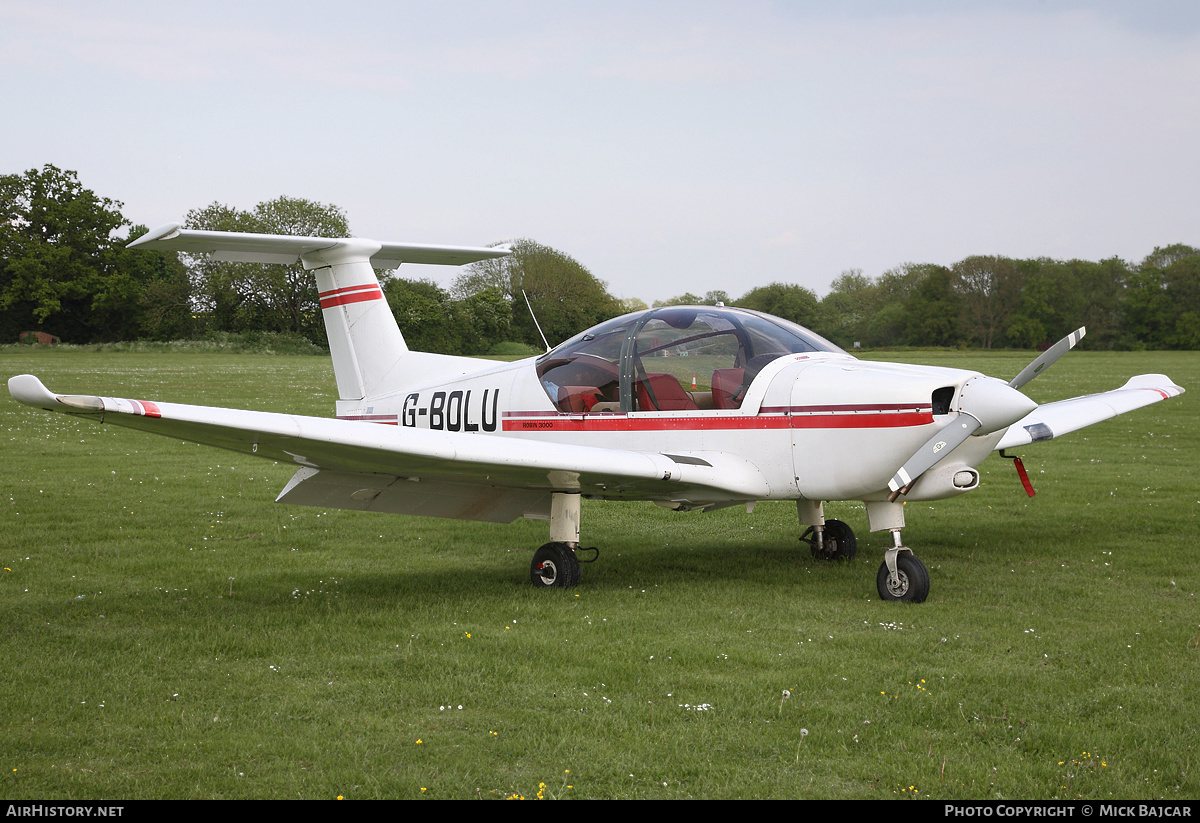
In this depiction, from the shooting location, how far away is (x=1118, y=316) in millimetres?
70375

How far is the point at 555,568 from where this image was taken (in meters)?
7.26

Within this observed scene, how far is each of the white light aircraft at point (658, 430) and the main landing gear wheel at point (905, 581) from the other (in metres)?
0.02

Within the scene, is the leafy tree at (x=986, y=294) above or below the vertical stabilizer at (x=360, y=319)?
above

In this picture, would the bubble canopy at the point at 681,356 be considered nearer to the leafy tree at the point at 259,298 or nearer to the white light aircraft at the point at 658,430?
the white light aircraft at the point at 658,430

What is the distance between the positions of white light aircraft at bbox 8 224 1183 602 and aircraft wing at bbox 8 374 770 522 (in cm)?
2

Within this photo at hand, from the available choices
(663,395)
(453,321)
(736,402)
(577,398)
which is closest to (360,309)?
(577,398)

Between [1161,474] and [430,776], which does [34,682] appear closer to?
[430,776]

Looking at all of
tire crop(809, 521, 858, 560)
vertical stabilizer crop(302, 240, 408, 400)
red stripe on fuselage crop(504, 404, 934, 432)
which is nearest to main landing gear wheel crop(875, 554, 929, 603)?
red stripe on fuselage crop(504, 404, 934, 432)

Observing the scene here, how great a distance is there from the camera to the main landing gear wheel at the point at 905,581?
21.3 ft

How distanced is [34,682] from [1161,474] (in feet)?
45.2

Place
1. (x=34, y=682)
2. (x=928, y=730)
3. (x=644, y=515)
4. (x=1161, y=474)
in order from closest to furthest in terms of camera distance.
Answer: (x=928, y=730)
(x=34, y=682)
(x=644, y=515)
(x=1161, y=474)

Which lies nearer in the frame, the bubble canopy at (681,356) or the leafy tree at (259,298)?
the bubble canopy at (681,356)

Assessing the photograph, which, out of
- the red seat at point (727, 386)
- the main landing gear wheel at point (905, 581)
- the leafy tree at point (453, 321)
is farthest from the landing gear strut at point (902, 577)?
the leafy tree at point (453, 321)
